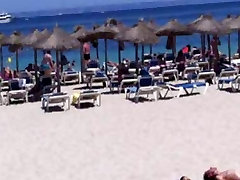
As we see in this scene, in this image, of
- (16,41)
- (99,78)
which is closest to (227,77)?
(99,78)

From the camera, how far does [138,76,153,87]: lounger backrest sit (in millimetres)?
14973

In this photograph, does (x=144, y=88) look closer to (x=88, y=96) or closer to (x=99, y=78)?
(x=88, y=96)

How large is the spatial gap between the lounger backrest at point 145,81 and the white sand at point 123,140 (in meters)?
0.54

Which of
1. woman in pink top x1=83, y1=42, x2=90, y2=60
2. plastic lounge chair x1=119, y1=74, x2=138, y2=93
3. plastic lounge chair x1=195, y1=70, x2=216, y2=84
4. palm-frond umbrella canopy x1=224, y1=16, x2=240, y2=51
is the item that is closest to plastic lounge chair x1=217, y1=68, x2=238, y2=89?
plastic lounge chair x1=195, y1=70, x2=216, y2=84

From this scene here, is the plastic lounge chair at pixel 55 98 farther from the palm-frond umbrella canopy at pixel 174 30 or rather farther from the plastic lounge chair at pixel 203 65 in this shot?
the plastic lounge chair at pixel 203 65

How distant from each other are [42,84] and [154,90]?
283 cm

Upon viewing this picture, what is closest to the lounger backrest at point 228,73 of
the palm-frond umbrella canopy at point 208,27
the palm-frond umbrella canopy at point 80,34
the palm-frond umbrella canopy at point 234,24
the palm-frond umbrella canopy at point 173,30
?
the palm-frond umbrella canopy at point 208,27

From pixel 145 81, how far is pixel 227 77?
106 inches

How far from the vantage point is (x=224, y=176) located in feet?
19.7

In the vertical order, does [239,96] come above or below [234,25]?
below

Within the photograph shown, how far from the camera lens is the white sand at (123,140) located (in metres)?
9.25

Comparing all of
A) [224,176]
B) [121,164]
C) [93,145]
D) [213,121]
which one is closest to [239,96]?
[213,121]

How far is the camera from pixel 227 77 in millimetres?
16797

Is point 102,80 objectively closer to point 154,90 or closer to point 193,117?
point 154,90
